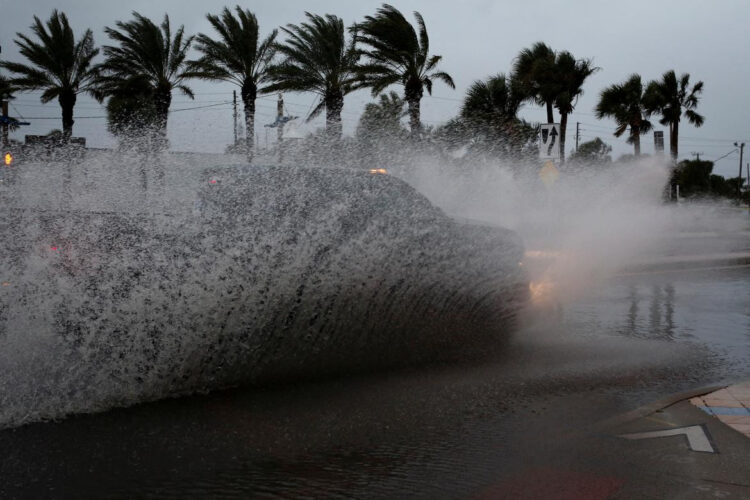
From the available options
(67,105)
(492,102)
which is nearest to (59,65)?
(67,105)

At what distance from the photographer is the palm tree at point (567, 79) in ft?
110

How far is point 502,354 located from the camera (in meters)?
6.75

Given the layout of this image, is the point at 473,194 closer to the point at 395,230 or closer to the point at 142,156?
the point at 142,156

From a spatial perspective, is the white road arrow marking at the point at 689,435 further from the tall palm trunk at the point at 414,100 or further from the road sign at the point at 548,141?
the tall palm trunk at the point at 414,100

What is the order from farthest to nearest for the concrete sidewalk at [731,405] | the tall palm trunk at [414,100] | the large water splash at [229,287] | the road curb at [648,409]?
the tall palm trunk at [414,100] < the large water splash at [229,287] < the road curb at [648,409] < the concrete sidewalk at [731,405]

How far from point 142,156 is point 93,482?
22.5 feet

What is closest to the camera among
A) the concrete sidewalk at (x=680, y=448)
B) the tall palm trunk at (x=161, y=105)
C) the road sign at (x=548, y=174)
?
the concrete sidewalk at (x=680, y=448)

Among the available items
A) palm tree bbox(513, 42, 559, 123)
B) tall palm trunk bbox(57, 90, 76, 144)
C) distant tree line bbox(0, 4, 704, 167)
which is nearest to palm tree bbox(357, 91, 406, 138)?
distant tree line bbox(0, 4, 704, 167)

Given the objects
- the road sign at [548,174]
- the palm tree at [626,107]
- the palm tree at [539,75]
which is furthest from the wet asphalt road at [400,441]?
the palm tree at [626,107]

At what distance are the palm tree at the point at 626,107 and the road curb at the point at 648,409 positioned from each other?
3522 centimetres

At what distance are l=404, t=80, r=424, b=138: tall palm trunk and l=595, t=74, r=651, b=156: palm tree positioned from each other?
17099 millimetres

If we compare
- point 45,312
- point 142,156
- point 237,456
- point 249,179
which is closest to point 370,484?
point 237,456

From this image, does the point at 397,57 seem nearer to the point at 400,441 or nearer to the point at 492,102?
the point at 492,102

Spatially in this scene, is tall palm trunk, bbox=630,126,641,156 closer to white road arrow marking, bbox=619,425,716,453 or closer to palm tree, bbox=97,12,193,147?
palm tree, bbox=97,12,193,147
